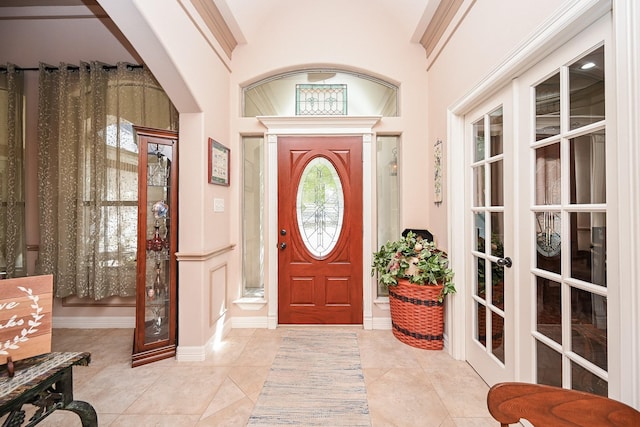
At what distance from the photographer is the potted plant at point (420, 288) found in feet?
7.96

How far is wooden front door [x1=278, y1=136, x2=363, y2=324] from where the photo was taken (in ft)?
9.81

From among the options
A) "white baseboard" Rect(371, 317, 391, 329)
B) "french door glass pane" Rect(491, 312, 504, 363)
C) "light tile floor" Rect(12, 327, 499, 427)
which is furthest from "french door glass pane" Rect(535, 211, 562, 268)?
"white baseboard" Rect(371, 317, 391, 329)

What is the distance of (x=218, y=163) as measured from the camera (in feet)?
8.61

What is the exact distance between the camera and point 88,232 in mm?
2777

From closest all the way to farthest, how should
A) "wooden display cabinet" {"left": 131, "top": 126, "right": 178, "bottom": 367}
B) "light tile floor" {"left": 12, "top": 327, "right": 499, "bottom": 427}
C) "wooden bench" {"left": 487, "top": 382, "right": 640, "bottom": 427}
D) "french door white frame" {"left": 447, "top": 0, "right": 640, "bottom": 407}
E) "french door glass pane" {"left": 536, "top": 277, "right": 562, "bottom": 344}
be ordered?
"wooden bench" {"left": 487, "top": 382, "right": 640, "bottom": 427} < "french door white frame" {"left": 447, "top": 0, "right": 640, "bottom": 407} < "french door glass pane" {"left": 536, "top": 277, "right": 562, "bottom": 344} < "light tile floor" {"left": 12, "top": 327, "right": 499, "bottom": 427} < "wooden display cabinet" {"left": 131, "top": 126, "right": 178, "bottom": 367}

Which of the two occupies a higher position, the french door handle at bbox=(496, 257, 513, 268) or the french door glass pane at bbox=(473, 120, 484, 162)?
the french door glass pane at bbox=(473, 120, 484, 162)

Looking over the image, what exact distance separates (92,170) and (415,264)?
3277mm

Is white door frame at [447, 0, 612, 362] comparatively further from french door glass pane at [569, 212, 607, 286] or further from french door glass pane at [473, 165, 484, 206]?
french door glass pane at [569, 212, 607, 286]

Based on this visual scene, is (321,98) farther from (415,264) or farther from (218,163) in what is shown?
(415,264)

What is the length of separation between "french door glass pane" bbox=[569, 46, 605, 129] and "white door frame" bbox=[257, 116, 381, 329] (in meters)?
1.78

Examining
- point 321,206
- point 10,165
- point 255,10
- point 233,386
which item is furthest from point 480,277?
point 10,165

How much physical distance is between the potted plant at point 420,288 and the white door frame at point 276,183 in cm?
38

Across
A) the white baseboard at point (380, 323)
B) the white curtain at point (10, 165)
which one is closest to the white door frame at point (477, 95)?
the white baseboard at point (380, 323)

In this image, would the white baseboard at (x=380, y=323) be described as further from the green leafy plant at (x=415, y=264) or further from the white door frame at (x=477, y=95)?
the white door frame at (x=477, y=95)
